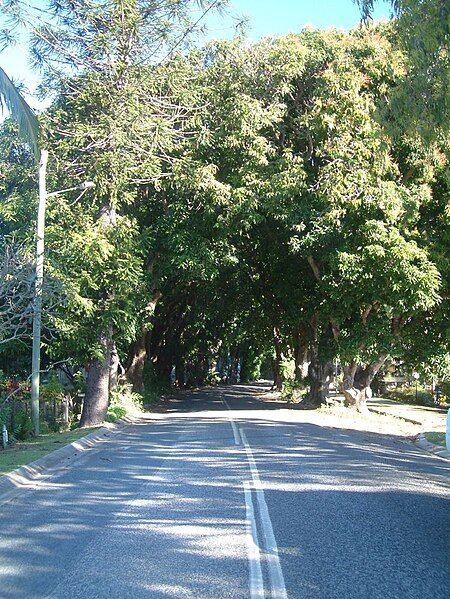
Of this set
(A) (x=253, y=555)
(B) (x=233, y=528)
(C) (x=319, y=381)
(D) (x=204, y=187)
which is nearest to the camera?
(A) (x=253, y=555)

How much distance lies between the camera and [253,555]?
7.05m

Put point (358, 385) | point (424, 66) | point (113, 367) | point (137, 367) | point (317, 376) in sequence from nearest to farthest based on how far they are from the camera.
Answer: point (424, 66), point (113, 367), point (358, 385), point (317, 376), point (137, 367)

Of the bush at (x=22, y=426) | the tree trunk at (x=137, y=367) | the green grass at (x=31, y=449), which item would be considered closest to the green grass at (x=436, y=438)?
the green grass at (x=31, y=449)

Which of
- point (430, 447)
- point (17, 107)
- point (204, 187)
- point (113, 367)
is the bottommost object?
point (430, 447)

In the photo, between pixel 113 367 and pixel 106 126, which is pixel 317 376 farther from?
pixel 106 126

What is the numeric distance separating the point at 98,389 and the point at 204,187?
23.9 feet

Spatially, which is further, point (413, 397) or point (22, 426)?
point (413, 397)

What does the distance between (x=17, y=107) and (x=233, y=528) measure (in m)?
7.12

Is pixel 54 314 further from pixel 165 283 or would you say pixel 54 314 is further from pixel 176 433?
pixel 165 283

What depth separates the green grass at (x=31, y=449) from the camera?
513 inches

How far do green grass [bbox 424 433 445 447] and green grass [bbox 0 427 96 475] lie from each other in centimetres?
875

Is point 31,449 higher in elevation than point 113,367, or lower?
lower

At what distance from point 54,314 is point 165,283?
12796 mm

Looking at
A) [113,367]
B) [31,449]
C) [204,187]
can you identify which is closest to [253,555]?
[31,449]
